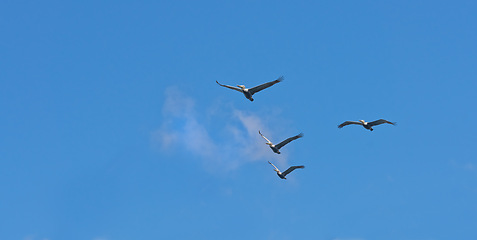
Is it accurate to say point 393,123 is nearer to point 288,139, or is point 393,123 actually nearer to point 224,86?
point 288,139

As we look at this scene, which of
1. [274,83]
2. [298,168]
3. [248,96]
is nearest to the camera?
[274,83]

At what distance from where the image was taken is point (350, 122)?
167m

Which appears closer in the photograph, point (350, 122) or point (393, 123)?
Answer: point (393, 123)

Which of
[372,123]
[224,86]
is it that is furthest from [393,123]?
[224,86]

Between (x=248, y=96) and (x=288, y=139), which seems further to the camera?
(x=288, y=139)

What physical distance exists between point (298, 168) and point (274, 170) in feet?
28.0

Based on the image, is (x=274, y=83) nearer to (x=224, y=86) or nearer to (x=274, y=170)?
(x=224, y=86)

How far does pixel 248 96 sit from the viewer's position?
15262 cm

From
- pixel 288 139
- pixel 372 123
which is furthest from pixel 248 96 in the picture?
pixel 372 123

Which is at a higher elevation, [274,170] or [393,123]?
[274,170]

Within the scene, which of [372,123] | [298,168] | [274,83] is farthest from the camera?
[298,168]

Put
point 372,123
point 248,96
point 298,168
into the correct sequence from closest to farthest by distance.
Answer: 1. point 248,96
2. point 372,123
3. point 298,168

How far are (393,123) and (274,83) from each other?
28082 mm

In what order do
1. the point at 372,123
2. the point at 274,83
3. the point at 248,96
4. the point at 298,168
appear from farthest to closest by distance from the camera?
1. the point at 298,168
2. the point at 372,123
3. the point at 248,96
4. the point at 274,83
